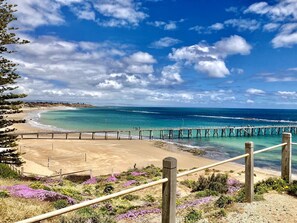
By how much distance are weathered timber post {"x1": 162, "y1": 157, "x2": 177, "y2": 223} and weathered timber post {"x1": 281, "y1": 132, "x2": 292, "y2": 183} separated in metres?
5.00

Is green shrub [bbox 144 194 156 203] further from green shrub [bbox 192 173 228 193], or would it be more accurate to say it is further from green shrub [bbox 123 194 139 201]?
green shrub [bbox 192 173 228 193]

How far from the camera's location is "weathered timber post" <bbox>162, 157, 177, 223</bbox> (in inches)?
145

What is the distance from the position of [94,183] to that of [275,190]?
11.8m

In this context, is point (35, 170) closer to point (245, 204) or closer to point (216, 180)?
point (216, 180)

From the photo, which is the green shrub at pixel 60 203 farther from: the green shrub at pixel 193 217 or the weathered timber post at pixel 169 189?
the weathered timber post at pixel 169 189

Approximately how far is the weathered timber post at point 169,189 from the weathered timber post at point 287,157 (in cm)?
500

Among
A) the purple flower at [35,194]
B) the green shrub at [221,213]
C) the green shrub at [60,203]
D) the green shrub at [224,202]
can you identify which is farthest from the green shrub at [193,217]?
the purple flower at [35,194]

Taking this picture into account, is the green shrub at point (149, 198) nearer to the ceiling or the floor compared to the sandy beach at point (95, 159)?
nearer to the ceiling

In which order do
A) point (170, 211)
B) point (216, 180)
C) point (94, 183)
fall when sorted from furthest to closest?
point (94, 183), point (216, 180), point (170, 211)

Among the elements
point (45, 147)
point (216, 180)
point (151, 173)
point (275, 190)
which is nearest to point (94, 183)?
point (151, 173)

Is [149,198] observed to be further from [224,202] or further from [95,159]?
[95,159]

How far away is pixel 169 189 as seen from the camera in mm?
3764

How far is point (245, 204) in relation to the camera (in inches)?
253

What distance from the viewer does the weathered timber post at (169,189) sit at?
3.70 meters
